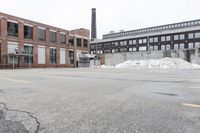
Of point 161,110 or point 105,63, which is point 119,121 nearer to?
point 161,110

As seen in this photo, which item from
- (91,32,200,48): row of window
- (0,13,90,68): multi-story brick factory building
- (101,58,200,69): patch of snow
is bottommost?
(101,58,200,69): patch of snow

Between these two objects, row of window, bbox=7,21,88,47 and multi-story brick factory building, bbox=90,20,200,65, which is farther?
multi-story brick factory building, bbox=90,20,200,65

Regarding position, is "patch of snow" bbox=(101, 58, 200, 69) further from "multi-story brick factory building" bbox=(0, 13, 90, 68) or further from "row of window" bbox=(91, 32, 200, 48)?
"row of window" bbox=(91, 32, 200, 48)

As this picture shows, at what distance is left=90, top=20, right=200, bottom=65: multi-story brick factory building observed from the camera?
49188 millimetres

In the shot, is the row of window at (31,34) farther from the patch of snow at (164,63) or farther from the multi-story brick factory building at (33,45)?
the patch of snow at (164,63)

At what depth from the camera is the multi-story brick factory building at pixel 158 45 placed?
49188 mm

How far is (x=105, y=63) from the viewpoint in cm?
6122

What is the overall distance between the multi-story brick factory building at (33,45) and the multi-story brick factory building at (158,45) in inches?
617

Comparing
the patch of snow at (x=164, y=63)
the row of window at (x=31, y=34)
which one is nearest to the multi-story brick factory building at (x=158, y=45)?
the patch of snow at (x=164, y=63)

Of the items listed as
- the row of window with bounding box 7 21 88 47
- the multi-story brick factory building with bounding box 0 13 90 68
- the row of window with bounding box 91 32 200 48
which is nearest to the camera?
the multi-story brick factory building with bounding box 0 13 90 68

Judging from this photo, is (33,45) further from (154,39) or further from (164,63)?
(154,39)

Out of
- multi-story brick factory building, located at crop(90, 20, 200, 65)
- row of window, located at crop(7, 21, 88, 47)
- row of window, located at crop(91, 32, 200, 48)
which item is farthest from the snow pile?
row of window, located at crop(91, 32, 200, 48)

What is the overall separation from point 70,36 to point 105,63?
1547 centimetres

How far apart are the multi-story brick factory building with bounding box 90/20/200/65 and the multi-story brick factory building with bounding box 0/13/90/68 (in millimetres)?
15662
